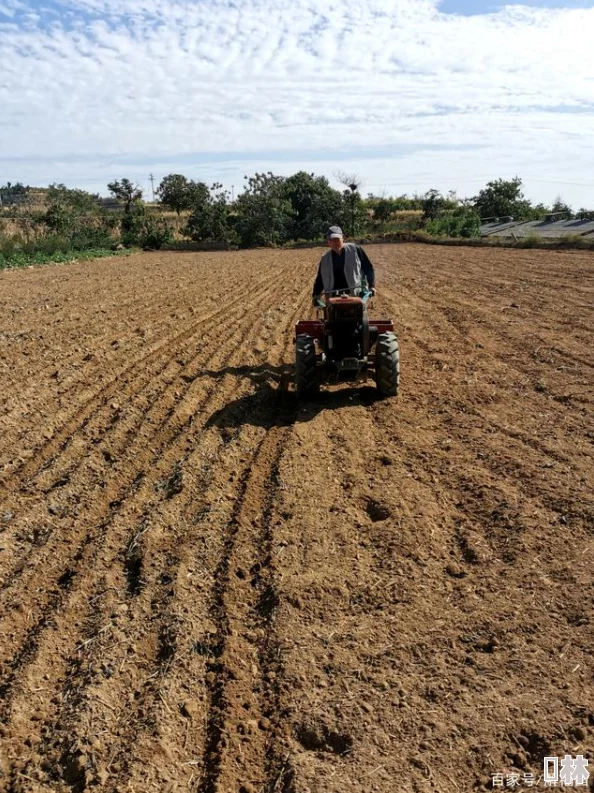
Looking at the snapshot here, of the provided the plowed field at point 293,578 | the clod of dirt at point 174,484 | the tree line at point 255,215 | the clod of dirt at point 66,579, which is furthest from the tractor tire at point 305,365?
the tree line at point 255,215

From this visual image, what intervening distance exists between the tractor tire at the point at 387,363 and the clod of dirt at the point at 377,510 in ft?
7.63

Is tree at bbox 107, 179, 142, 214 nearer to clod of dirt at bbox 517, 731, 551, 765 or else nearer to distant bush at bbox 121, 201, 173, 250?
distant bush at bbox 121, 201, 173, 250

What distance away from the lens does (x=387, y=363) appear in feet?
22.6

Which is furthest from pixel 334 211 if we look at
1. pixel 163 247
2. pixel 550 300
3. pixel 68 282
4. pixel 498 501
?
pixel 498 501

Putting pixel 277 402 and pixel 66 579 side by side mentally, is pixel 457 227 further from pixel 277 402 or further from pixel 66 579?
pixel 66 579

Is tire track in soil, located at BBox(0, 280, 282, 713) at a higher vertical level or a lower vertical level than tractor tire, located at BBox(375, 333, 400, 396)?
lower

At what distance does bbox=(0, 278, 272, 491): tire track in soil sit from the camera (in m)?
5.62

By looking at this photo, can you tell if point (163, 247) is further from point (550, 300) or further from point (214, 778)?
point (214, 778)

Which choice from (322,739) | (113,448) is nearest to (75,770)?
(322,739)

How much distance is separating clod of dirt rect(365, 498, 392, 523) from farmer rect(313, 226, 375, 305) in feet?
9.36

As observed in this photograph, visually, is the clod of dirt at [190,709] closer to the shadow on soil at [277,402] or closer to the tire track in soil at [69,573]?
the tire track in soil at [69,573]

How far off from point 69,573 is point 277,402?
3.64 meters
